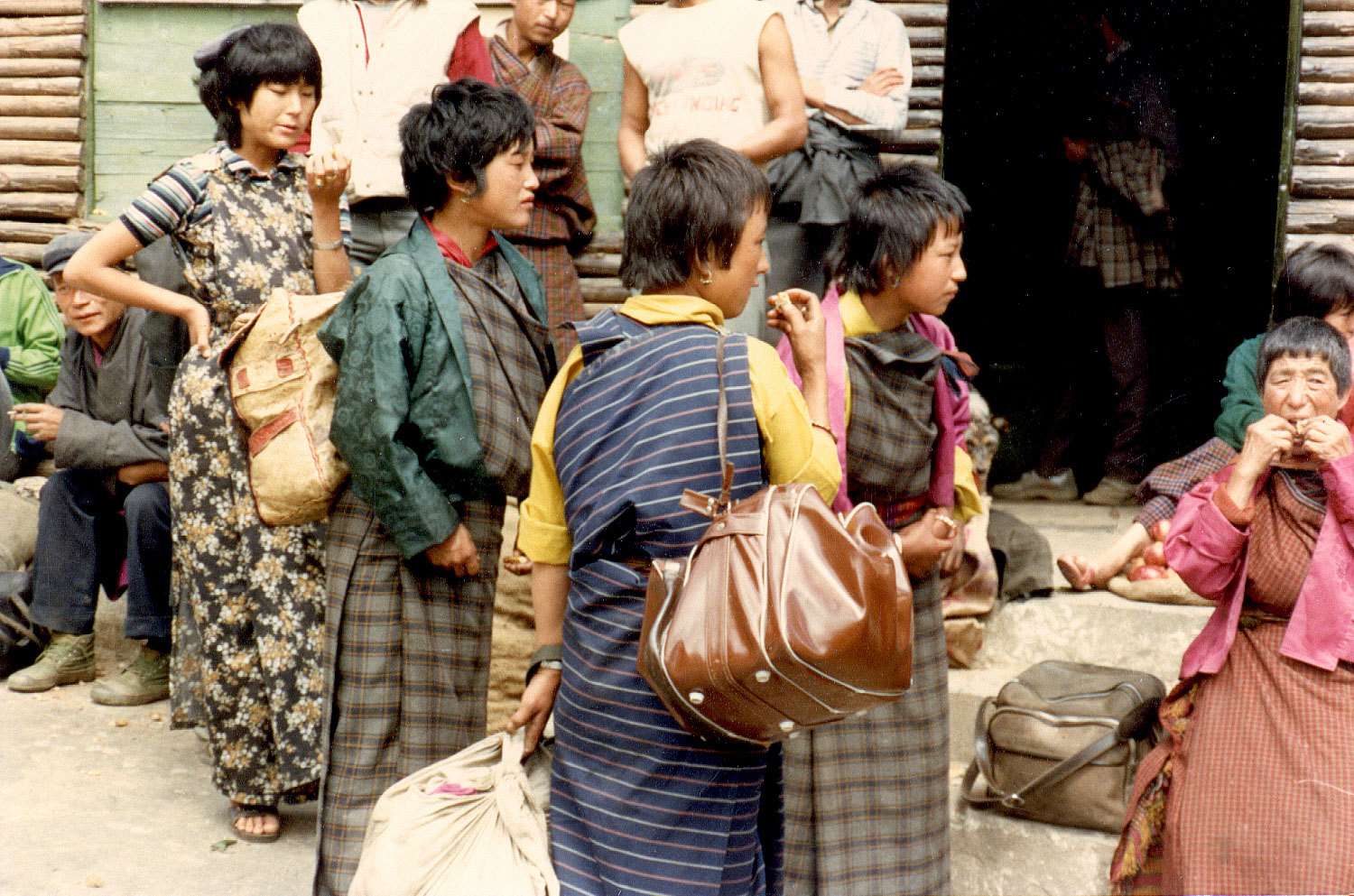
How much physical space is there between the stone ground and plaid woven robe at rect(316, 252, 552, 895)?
720 millimetres

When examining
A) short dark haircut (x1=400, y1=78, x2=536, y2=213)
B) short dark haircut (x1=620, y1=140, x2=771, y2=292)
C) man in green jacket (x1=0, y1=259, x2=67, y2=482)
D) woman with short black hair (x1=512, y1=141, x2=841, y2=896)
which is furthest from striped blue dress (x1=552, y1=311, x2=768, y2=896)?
man in green jacket (x1=0, y1=259, x2=67, y2=482)

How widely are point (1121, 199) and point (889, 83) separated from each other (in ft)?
7.92

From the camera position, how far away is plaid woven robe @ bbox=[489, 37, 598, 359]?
210 inches

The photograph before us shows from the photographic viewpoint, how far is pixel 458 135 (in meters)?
3.21

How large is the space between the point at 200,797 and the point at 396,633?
170 cm

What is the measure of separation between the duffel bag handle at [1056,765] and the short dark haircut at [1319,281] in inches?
53.1

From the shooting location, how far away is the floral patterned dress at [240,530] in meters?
3.88

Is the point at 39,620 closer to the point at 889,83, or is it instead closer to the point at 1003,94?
the point at 889,83

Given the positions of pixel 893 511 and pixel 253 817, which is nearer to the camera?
pixel 893 511

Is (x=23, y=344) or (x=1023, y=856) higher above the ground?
(x=23, y=344)

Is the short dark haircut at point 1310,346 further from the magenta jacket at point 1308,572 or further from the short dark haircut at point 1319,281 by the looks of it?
the short dark haircut at point 1319,281

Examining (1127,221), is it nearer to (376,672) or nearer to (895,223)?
(895,223)

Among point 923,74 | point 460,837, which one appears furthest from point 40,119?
point 460,837

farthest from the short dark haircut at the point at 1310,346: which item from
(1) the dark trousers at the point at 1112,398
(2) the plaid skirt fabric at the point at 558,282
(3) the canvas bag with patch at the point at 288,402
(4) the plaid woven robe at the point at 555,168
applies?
(1) the dark trousers at the point at 1112,398
